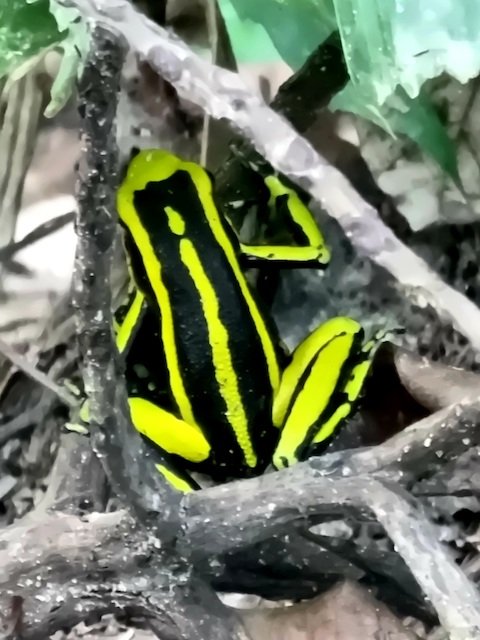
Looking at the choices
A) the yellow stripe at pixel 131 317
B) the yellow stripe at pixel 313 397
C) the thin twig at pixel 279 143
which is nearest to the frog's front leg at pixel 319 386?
the yellow stripe at pixel 313 397

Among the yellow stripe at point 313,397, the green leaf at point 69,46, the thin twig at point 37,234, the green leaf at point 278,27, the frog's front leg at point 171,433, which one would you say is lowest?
the frog's front leg at point 171,433

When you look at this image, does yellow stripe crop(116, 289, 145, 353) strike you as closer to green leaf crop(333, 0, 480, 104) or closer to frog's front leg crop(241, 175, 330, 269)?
frog's front leg crop(241, 175, 330, 269)

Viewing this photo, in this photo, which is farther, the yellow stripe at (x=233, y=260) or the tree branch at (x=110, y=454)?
the yellow stripe at (x=233, y=260)

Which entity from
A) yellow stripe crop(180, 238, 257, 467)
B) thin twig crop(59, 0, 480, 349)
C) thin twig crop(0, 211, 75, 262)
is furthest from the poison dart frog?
thin twig crop(59, 0, 480, 349)

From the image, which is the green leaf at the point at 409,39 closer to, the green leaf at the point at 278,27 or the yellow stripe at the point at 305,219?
the green leaf at the point at 278,27

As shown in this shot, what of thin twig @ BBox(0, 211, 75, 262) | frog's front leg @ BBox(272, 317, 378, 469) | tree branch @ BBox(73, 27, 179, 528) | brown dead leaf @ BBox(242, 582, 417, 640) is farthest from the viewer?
thin twig @ BBox(0, 211, 75, 262)

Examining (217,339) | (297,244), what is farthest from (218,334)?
(297,244)

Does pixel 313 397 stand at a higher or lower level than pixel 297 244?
lower

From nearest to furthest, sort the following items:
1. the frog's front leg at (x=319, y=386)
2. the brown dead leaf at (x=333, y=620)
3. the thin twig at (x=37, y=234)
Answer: the brown dead leaf at (x=333, y=620) → the frog's front leg at (x=319, y=386) → the thin twig at (x=37, y=234)

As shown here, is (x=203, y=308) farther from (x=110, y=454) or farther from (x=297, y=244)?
(x=110, y=454)
